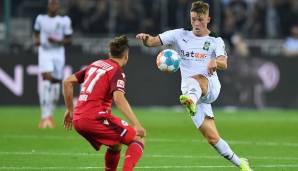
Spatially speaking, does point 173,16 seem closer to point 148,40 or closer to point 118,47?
point 148,40

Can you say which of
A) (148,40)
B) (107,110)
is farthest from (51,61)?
(107,110)

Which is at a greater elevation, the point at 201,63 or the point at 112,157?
the point at 201,63

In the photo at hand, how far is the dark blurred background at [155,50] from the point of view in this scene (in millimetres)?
24328

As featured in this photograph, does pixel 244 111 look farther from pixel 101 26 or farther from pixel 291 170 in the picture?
pixel 291 170

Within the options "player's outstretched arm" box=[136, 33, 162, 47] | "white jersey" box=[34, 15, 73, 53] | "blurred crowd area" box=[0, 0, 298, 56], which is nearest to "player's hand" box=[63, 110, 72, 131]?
"player's outstretched arm" box=[136, 33, 162, 47]

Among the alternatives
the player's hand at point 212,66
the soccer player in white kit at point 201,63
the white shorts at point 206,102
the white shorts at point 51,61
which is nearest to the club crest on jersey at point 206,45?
the soccer player in white kit at point 201,63

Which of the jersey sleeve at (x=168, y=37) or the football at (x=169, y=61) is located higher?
the jersey sleeve at (x=168, y=37)

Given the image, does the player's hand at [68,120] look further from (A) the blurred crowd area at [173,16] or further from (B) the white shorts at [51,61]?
(A) the blurred crowd area at [173,16]

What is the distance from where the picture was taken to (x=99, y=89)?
385 inches

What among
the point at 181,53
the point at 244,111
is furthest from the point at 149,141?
the point at 244,111

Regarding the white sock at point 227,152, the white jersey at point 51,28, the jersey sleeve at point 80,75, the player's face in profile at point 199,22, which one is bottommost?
the white jersey at point 51,28

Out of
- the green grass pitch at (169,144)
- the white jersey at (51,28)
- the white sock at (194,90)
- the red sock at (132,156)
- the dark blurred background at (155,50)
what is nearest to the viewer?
the red sock at (132,156)

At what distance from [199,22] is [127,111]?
241 centimetres

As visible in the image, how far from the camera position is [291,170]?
38.2 ft
